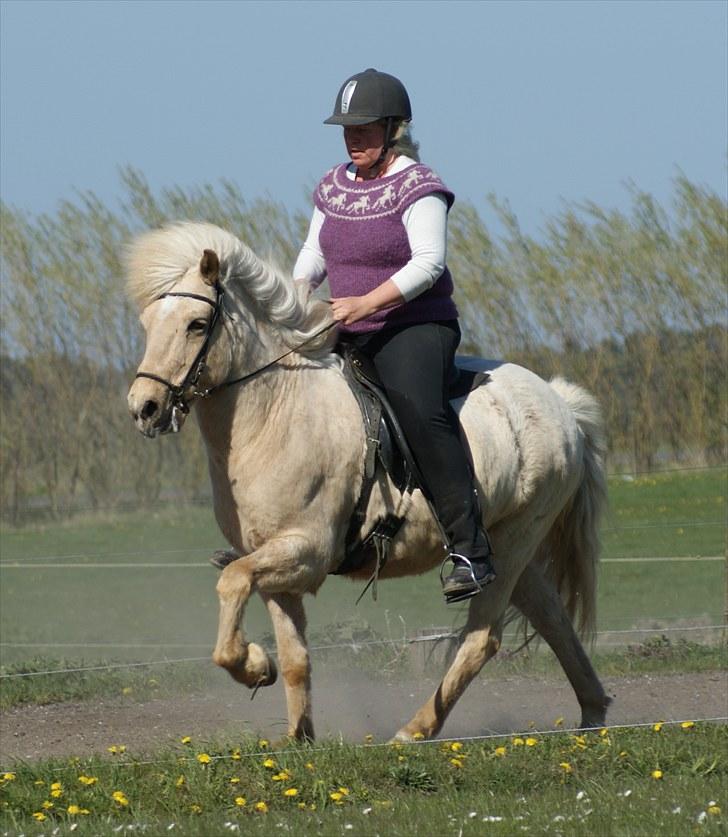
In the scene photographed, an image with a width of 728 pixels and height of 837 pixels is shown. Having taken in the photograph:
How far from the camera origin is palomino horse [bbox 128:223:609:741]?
571cm

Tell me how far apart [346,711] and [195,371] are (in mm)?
2939

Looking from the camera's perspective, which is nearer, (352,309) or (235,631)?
(235,631)

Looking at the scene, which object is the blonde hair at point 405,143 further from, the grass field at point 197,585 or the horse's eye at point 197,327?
the grass field at point 197,585

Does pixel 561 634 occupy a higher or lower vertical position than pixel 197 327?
lower

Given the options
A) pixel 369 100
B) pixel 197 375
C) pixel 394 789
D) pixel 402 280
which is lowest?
pixel 394 789

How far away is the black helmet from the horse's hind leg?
2.50 m

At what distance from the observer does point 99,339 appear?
1583 centimetres

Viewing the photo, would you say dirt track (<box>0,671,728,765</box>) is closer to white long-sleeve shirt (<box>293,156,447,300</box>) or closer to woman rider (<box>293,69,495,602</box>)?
woman rider (<box>293,69,495,602</box>)

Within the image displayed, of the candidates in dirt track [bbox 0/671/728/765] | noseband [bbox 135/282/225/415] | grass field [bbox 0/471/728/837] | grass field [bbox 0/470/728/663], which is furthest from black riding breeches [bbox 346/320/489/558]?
grass field [bbox 0/470/728/663]

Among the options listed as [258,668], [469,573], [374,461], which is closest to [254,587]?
[258,668]

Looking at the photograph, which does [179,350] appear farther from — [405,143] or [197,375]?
[405,143]

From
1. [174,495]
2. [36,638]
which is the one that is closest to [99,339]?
[174,495]

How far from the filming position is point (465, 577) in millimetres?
6262

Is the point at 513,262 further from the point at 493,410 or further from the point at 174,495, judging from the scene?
the point at 493,410
